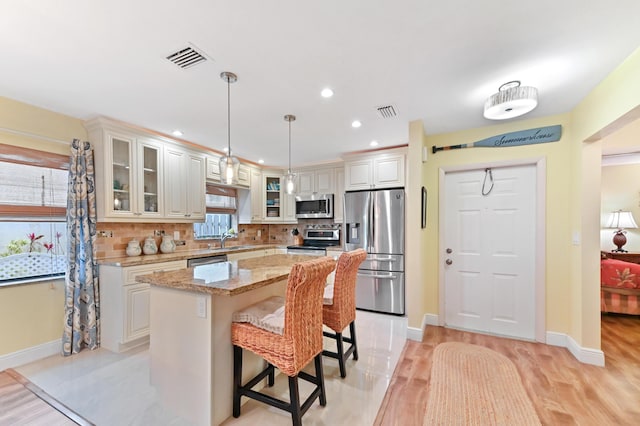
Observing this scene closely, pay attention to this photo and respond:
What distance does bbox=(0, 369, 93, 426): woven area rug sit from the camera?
5.98 feet

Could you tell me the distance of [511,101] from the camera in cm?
209

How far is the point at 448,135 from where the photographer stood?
345cm

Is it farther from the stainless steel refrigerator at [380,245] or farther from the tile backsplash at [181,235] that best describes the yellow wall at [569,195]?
the tile backsplash at [181,235]

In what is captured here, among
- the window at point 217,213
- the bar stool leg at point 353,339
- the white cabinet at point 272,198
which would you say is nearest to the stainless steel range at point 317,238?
the white cabinet at point 272,198

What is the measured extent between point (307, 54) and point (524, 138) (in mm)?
2677

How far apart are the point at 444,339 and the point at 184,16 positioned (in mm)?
3723

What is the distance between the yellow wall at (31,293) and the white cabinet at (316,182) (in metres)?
3.18

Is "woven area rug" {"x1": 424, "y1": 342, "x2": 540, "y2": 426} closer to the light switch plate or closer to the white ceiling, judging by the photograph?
the light switch plate

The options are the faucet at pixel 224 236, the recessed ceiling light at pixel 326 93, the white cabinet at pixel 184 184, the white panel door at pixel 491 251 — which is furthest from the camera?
the faucet at pixel 224 236

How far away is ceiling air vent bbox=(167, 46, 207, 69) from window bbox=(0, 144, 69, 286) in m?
2.05

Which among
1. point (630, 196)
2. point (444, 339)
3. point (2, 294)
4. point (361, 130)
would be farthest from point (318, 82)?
point (630, 196)

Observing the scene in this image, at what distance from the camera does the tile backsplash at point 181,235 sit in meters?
3.25

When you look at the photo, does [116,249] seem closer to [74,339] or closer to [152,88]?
[74,339]

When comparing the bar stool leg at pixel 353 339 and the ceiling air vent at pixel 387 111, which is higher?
the ceiling air vent at pixel 387 111
